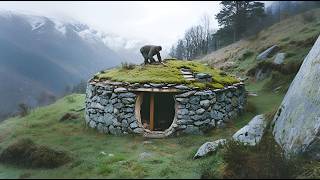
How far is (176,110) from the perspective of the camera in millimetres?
14898

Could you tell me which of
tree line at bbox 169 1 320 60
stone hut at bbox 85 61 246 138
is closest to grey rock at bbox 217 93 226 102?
stone hut at bbox 85 61 246 138

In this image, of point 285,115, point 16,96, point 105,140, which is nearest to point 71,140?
point 105,140

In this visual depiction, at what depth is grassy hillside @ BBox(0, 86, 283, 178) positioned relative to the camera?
916 cm

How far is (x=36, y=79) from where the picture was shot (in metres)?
40.4

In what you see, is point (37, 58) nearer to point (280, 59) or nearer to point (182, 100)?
point (280, 59)

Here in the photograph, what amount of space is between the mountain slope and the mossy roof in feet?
25.0

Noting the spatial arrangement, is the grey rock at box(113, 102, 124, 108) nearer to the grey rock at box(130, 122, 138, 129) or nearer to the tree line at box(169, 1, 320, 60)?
the grey rock at box(130, 122, 138, 129)

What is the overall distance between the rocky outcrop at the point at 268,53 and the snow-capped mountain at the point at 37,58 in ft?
55.0

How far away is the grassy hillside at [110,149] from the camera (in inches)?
360

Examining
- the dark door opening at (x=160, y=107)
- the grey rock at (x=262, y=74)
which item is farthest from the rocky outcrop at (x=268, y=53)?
the dark door opening at (x=160, y=107)

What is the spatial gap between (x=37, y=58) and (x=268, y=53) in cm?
2718

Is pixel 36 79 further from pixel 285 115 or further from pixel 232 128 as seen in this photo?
pixel 285 115

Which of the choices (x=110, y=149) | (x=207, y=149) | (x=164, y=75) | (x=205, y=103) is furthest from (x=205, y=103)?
(x=207, y=149)

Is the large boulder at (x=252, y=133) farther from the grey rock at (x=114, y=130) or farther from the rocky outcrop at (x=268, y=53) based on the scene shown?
the rocky outcrop at (x=268, y=53)
